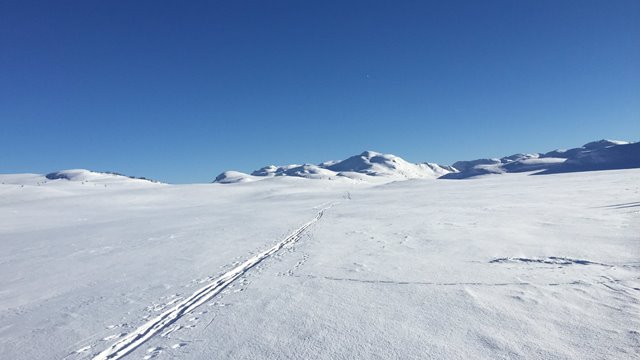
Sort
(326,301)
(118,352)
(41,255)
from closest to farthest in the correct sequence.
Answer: (118,352) < (326,301) < (41,255)

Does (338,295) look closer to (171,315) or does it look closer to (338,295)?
(338,295)

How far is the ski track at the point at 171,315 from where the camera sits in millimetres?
6124

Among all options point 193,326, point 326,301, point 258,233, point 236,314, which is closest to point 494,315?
point 326,301

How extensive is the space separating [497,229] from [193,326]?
14.3m

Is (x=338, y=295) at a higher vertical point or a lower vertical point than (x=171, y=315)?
lower

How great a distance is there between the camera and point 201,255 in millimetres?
13906

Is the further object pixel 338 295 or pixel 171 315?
pixel 338 295

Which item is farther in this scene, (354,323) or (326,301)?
(326,301)

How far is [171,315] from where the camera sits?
763cm

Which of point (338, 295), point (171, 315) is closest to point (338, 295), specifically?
point (338, 295)

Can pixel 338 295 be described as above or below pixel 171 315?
below

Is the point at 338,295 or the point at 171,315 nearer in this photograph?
the point at 171,315

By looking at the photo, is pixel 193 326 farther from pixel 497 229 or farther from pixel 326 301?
pixel 497 229

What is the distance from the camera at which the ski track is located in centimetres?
612
